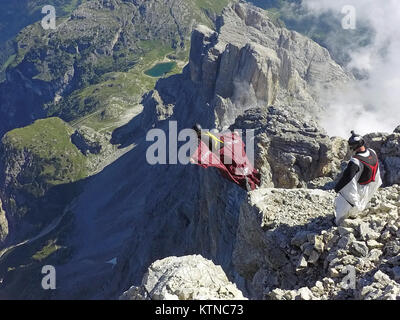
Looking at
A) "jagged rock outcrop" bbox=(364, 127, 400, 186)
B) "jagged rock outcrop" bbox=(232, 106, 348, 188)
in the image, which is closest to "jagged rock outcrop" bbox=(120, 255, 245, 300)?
"jagged rock outcrop" bbox=(364, 127, 400, 186)

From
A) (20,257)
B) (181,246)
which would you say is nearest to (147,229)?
(181,246)

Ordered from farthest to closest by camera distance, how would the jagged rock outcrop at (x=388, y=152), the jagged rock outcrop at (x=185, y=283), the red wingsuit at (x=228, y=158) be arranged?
the jagged rock outcrop at (x=388, y=152)
the red wingsuit at (x=228, y=158)
the jagged rock outcrop at (x=185, y=283)

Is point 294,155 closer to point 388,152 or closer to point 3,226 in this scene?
point 388,152

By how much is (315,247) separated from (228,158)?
1117 centimetres

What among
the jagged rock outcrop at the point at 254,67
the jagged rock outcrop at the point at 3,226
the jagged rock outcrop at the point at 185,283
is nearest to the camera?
the jagged rock outcrop at the point at 185,283

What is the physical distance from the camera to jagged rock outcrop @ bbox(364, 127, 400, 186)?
98.4ft

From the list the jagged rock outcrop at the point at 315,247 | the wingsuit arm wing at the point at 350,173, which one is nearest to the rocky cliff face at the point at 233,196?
the jagged rock outcrop at the point at 315,247

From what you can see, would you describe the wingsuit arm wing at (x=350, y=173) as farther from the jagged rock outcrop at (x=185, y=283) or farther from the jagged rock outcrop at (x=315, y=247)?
the jagged rock outcrop at (x=185, y=283)

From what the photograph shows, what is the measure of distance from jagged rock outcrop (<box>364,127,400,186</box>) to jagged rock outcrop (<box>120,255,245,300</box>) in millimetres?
19880

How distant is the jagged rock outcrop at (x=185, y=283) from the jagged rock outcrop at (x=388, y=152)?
65.2 ft

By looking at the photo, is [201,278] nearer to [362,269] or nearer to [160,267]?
[160,267]

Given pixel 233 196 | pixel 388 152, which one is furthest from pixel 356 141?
pixel 233 196

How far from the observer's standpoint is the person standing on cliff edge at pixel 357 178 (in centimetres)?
1597

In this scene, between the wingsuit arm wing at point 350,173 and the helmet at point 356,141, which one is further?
the wingsuit arm wing at point 350,173
